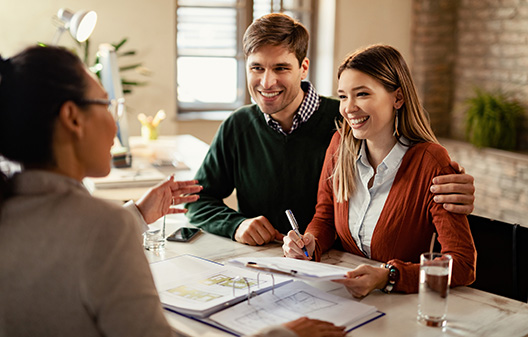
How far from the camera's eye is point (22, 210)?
101 centimetres

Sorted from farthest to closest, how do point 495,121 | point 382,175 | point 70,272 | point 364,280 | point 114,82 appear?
point 495,121
point 114,82
point 382,175
point 364,280
point 70,272

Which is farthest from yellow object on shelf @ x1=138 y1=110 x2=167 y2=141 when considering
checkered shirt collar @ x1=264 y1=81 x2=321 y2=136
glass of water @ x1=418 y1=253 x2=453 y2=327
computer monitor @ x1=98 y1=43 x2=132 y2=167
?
glass of water @ x1=418 y1=253 x2=453 y2=327

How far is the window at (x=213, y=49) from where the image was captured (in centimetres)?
541

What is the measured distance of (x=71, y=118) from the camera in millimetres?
1048

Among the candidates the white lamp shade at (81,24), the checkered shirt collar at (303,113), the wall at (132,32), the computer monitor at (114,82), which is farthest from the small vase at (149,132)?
the checkered shirt collar at (303,113)

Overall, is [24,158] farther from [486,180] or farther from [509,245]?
[486,180]

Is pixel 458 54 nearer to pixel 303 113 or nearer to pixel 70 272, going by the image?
pixel 303 113

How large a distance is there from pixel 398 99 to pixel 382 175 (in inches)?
9.3

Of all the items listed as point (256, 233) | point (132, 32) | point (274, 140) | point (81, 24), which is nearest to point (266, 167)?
point (274, 140)

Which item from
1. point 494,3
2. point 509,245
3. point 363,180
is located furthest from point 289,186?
point 494,3

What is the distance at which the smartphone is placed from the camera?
1914 millimetres

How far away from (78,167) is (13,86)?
0.59ft

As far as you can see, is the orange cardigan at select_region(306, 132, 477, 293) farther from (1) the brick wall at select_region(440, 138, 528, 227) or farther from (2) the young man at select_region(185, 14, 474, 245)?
(1) the brick wall at select_region(440, 138, 528, 227)

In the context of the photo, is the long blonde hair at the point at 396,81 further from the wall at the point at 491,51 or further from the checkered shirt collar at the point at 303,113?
the wall at the point at 491,51
